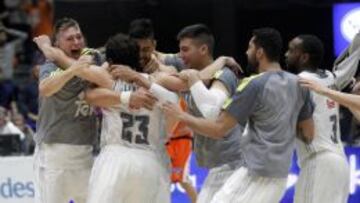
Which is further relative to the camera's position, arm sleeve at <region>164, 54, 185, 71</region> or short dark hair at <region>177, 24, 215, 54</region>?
arm sleeve at <region>164, 54, 185, 71</region>

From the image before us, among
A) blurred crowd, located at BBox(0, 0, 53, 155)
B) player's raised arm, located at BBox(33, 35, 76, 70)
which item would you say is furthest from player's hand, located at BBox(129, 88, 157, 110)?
blurred crowd, located at BBox(0, 0, 53, 155)

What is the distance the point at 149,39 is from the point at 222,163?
1154 mm

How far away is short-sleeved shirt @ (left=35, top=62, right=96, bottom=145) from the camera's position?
896cm

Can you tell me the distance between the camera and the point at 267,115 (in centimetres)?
→ 770

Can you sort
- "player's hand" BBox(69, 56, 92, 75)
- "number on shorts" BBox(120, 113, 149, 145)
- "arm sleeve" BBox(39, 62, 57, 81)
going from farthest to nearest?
1. "arm sleeve" BBox(39, 62, 57, 81)
2. "player's hand" BBox(69, 56, 92, 75)
3. "number on shorts" BBox(120, 113, 149, 145)

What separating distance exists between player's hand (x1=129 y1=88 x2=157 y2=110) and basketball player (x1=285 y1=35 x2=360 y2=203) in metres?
1.39

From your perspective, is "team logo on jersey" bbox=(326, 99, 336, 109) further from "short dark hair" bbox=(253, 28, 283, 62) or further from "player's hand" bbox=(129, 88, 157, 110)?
"player's hand" bbox=(129, 88, 157, 110)

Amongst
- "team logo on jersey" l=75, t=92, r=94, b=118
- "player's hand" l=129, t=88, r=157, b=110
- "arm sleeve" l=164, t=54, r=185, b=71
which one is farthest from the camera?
"arm sleeve" l=164, t=54, r=185, b=71

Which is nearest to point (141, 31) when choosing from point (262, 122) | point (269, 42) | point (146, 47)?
point (146, 47)

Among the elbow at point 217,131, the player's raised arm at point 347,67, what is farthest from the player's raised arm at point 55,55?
the player's raised arm at point 347,67

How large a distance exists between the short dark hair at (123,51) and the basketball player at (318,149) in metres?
1.43

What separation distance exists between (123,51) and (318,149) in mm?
1853

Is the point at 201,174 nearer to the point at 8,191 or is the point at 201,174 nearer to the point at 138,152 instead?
the point at 8,191

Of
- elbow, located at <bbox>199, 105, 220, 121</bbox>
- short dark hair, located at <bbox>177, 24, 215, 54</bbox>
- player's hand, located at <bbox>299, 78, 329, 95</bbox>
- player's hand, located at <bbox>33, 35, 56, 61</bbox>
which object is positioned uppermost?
short dark hair, located at <bbox>177, 24, 215, 54</bbox>
